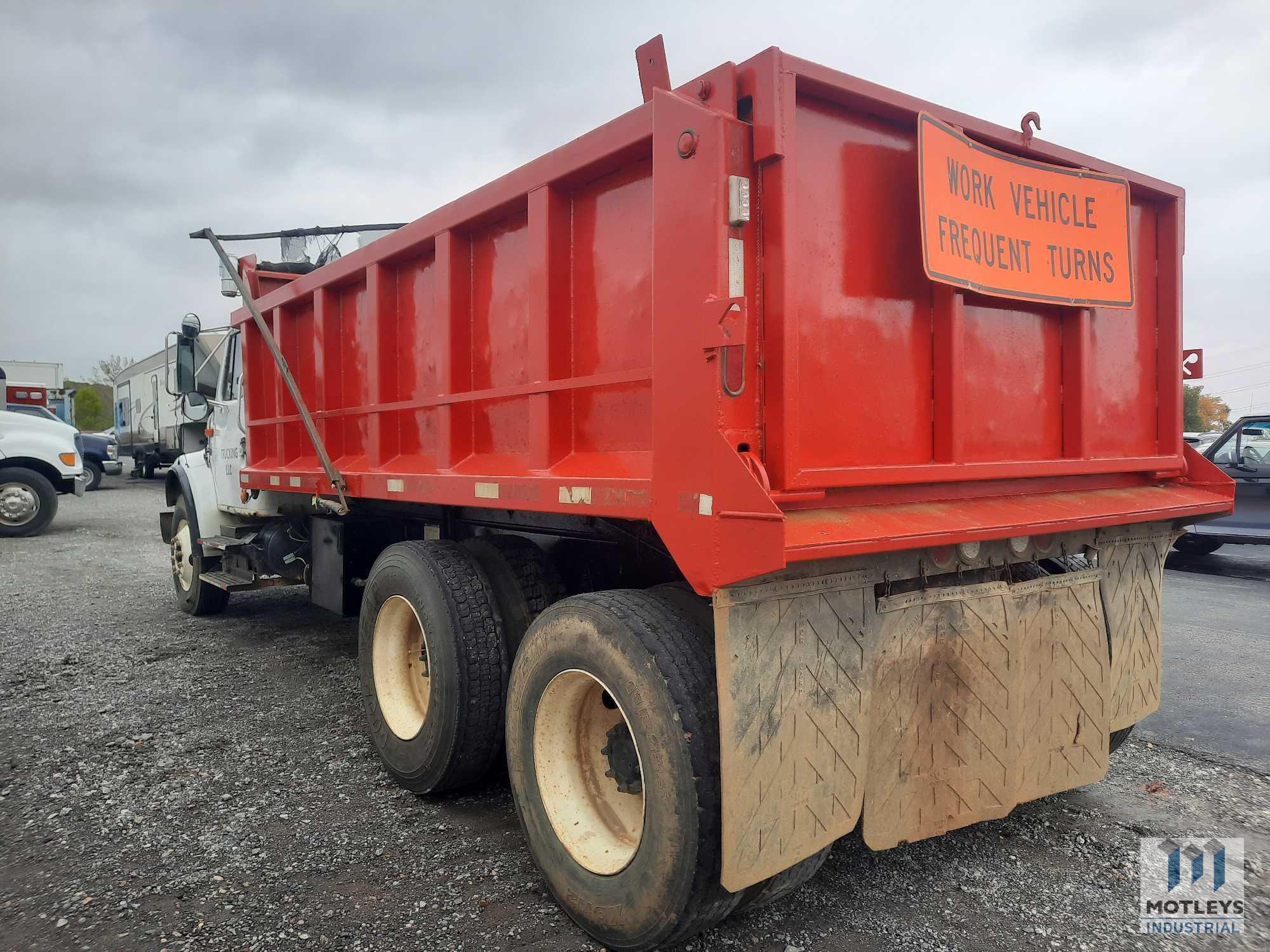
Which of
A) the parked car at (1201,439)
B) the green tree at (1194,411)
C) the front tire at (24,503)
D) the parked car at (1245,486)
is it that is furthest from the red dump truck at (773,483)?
the green tree at (1194,411)

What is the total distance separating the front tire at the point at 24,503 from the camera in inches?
506

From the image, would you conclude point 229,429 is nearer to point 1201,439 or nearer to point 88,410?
point 1201,439

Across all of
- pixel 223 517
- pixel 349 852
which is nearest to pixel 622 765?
pixel 349 852

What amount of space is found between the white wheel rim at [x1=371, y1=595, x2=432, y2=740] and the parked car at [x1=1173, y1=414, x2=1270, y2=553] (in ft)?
28.7

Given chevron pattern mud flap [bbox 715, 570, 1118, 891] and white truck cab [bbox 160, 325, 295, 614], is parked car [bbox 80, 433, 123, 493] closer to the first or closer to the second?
white truck cab [bbox 160, 325, 295, 614]

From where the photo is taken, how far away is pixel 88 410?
182 feet

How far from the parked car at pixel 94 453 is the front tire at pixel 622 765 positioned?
14401 millimetres

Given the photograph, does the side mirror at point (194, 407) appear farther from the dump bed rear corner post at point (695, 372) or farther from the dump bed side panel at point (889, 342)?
the dump bed side panel at point (889, 342)

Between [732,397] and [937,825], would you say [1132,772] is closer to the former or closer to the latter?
[937,825]

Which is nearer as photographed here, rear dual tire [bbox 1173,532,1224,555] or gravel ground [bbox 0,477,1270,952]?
gravel ground [bbox 0,477,1270,952]

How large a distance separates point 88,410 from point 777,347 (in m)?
65.4

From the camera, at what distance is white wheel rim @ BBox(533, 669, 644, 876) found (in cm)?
275

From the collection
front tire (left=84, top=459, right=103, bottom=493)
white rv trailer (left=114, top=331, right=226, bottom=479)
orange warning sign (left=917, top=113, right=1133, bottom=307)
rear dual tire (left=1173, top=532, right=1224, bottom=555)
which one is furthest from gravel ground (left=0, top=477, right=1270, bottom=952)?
front tire (left=84, top=459, right=103, bottom=493)

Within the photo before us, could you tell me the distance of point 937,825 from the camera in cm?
271
